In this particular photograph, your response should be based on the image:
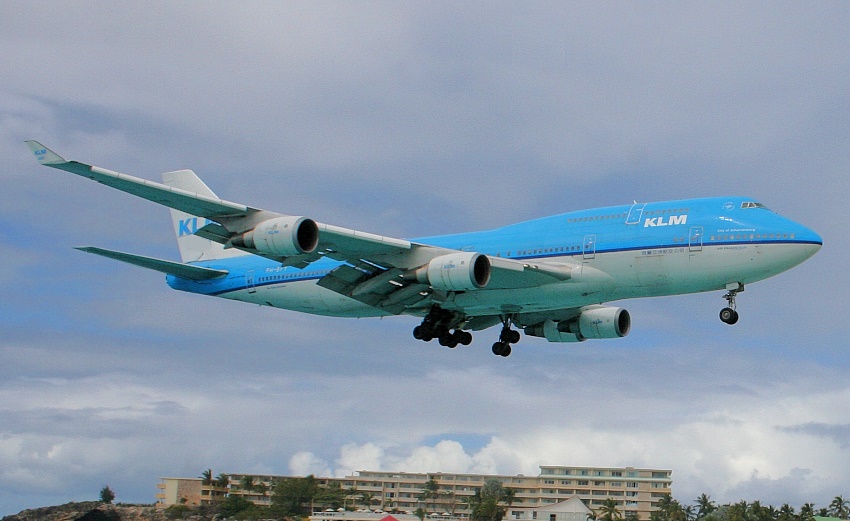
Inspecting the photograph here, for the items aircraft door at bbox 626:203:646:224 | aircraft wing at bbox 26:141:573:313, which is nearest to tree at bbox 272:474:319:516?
aircraft wing at bbox 26:141:573:313

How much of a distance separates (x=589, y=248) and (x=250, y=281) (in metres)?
18.0

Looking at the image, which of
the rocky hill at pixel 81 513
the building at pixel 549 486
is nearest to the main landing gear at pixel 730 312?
the rocky hill at pixel 81 513

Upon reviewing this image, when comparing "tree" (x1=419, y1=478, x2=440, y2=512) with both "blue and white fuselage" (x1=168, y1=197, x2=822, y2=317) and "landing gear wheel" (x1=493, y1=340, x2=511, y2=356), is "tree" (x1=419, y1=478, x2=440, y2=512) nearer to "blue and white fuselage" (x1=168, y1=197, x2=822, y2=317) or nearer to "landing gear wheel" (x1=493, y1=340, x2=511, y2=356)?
"landing gear wheel" (x1=493, y1=340, x2=511, y2=356)

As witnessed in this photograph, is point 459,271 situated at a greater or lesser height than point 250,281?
lesser

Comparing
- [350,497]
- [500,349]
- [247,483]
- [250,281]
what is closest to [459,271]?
[500,349]

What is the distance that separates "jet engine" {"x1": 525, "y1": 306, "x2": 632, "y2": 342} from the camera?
50.7 metres

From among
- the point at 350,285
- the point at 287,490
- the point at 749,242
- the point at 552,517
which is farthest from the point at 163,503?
the point at 749,242

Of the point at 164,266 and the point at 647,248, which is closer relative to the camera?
the point at 647,248

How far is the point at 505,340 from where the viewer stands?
2024 inches

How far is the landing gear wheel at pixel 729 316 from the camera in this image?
139ft

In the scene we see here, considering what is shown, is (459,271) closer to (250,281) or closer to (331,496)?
(250,281)

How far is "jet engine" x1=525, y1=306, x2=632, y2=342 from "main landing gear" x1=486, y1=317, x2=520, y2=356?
1.49 metres

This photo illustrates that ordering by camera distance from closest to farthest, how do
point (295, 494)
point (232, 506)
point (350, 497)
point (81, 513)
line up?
1. point (81, 513)
2. point (232, 506)
3. point (295, 494)
4. point (350, 497)

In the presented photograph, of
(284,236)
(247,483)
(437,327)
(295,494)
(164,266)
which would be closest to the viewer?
(284,236)
